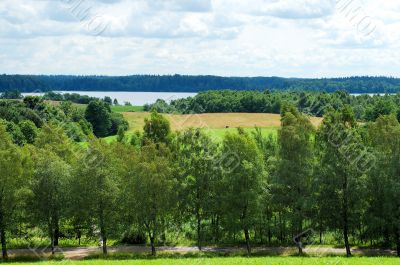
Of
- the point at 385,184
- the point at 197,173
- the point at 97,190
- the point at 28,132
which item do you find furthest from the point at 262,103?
the point at 97,190

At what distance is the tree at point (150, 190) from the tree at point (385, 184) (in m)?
19.2

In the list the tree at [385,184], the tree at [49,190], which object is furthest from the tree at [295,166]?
the tree at [49,190]

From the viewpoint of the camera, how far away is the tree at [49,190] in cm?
4756

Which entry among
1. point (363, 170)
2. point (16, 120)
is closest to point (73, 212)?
point (363, 170)

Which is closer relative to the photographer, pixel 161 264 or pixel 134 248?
pixel 161 264

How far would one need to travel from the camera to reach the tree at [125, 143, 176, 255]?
46438 mm

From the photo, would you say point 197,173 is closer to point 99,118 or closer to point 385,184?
point 385,184

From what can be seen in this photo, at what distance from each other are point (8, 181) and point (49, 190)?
3804 millimetres

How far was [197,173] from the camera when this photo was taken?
164 feet

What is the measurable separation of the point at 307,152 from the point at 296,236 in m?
8.86

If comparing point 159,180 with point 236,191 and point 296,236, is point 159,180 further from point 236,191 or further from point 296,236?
point 296,236

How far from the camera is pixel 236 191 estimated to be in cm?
4831

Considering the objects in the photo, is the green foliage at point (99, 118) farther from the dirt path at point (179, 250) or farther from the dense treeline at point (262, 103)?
the dirt path at point (179, 250)

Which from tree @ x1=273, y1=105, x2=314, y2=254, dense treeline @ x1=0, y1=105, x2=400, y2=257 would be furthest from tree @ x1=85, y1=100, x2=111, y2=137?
tree @ x1=273, y1=105, x2=314, y2=254
